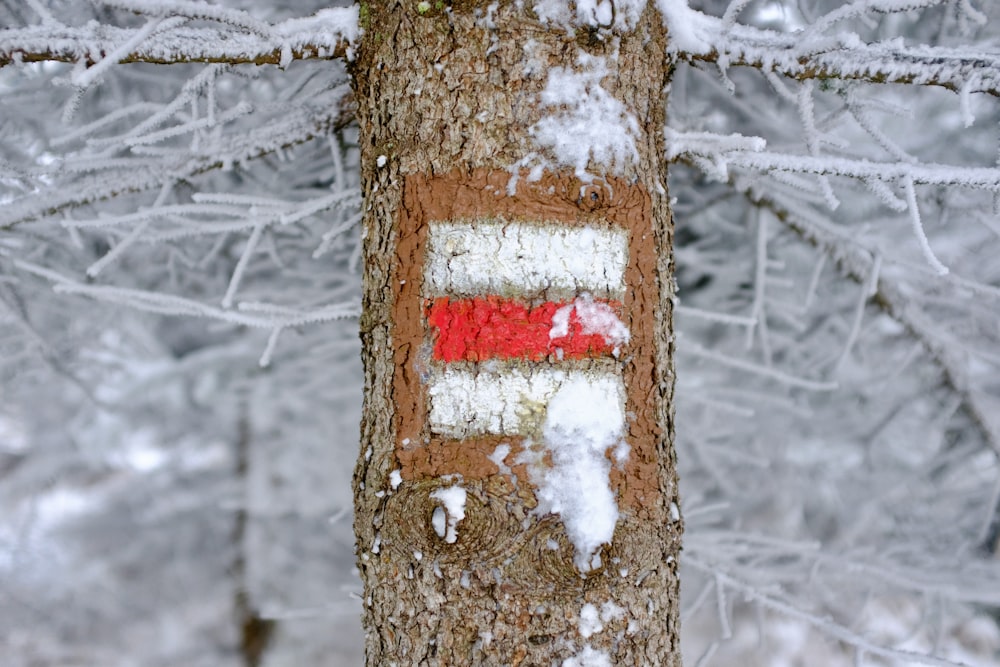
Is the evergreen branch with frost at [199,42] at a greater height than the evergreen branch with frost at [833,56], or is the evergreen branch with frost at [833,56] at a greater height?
the evergreen branch with frost at [833,56]

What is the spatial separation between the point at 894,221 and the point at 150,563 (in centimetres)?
561

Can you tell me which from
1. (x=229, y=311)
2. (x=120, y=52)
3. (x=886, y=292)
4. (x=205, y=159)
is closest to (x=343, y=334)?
(x=229, y=311)

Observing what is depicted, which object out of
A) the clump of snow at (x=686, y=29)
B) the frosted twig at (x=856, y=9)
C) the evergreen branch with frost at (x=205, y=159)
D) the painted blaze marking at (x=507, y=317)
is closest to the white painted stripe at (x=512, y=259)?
the painted blaze marking at (x=507, y=317)

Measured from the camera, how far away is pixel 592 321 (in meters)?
1.26

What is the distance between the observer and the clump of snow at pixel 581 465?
47.8 inches

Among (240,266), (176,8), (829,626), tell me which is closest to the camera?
(176,8)

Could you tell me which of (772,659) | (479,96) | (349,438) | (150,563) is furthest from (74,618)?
(479,96)

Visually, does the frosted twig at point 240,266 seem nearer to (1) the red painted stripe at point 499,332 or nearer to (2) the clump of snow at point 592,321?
(1) the red painted stripe at point 499,332

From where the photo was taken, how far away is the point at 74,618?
586 centimetres

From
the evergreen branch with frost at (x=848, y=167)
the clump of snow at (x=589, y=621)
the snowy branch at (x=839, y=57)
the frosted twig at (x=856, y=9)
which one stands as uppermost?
the frosted twig at (x=856, y=9)

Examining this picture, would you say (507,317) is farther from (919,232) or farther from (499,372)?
(919,232)

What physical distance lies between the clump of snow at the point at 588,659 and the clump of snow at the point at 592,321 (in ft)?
1.66

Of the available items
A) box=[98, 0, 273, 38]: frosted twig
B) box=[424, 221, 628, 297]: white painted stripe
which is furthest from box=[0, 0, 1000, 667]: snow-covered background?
box=[424, 221, 628, 297]: white painted stripe

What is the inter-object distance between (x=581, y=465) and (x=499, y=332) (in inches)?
10.3
